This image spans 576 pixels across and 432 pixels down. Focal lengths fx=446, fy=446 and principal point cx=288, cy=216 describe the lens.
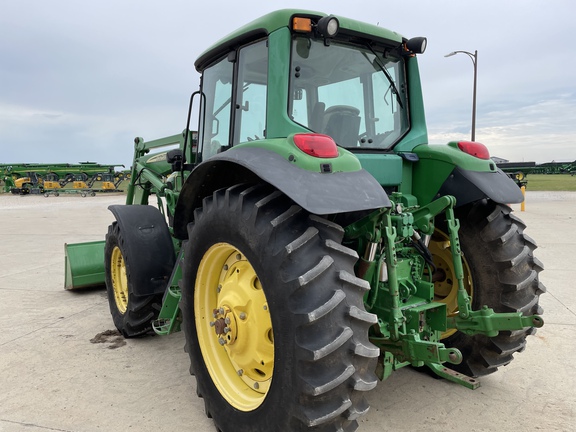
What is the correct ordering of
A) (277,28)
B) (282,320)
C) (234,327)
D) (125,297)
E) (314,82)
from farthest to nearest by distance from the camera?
(125,297), (314,82), (277,28), (234,327), (282,320)

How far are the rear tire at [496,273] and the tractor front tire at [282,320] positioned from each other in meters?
1.43

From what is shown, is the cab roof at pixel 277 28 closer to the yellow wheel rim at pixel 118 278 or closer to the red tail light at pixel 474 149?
the red tail light at pixel 474 149

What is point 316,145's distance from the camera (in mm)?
2322

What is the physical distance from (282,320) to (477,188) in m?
1.75

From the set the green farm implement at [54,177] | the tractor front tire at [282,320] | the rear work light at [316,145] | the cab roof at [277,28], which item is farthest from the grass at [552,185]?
the tractor front tire at [282,320]

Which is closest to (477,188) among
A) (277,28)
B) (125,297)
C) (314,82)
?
(314,82)

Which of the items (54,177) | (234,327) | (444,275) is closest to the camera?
(234,327)

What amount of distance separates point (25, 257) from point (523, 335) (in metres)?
8.54

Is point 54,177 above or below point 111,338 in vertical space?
above

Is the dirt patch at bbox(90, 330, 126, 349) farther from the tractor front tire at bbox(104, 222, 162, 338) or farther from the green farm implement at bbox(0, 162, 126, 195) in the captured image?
the green farm implement at bbox(0, 162, 126, 195)

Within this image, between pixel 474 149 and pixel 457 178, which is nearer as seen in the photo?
pixel 457 178

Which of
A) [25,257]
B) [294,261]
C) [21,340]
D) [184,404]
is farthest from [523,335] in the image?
[25,257]

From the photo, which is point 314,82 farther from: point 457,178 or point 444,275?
point 444,275

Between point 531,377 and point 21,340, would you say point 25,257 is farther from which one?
point 531,377
